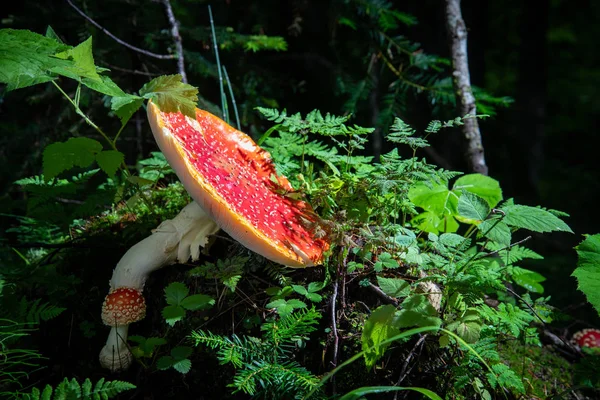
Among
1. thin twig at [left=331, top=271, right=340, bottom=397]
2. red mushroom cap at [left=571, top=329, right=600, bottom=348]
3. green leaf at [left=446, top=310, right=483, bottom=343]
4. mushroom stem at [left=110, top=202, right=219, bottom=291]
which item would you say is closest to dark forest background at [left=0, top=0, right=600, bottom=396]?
red mushroom cap at [left=571, top=329, right=600, bottom=348]

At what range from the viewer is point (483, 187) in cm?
222

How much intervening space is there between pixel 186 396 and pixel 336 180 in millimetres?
1012

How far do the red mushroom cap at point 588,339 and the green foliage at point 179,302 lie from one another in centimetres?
212

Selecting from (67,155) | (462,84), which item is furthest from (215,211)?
(462,84)

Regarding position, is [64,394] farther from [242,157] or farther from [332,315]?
[242,157]

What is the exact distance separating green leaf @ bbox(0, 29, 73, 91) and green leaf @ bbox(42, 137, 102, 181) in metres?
0.30

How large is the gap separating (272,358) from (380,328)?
0.36 meters

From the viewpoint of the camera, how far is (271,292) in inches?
67.9

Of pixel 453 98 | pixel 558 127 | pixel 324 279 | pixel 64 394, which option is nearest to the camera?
pixel 64 394

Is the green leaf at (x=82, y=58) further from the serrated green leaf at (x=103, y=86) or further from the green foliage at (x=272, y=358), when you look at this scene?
the green foliage at (x=272, y=358)

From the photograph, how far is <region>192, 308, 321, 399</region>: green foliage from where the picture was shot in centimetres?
146

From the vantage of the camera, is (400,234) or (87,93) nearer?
(400,234)

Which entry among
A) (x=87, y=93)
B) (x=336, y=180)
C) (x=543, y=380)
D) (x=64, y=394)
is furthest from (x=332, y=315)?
(x=87, y=93)

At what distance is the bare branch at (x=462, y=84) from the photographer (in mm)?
2791
